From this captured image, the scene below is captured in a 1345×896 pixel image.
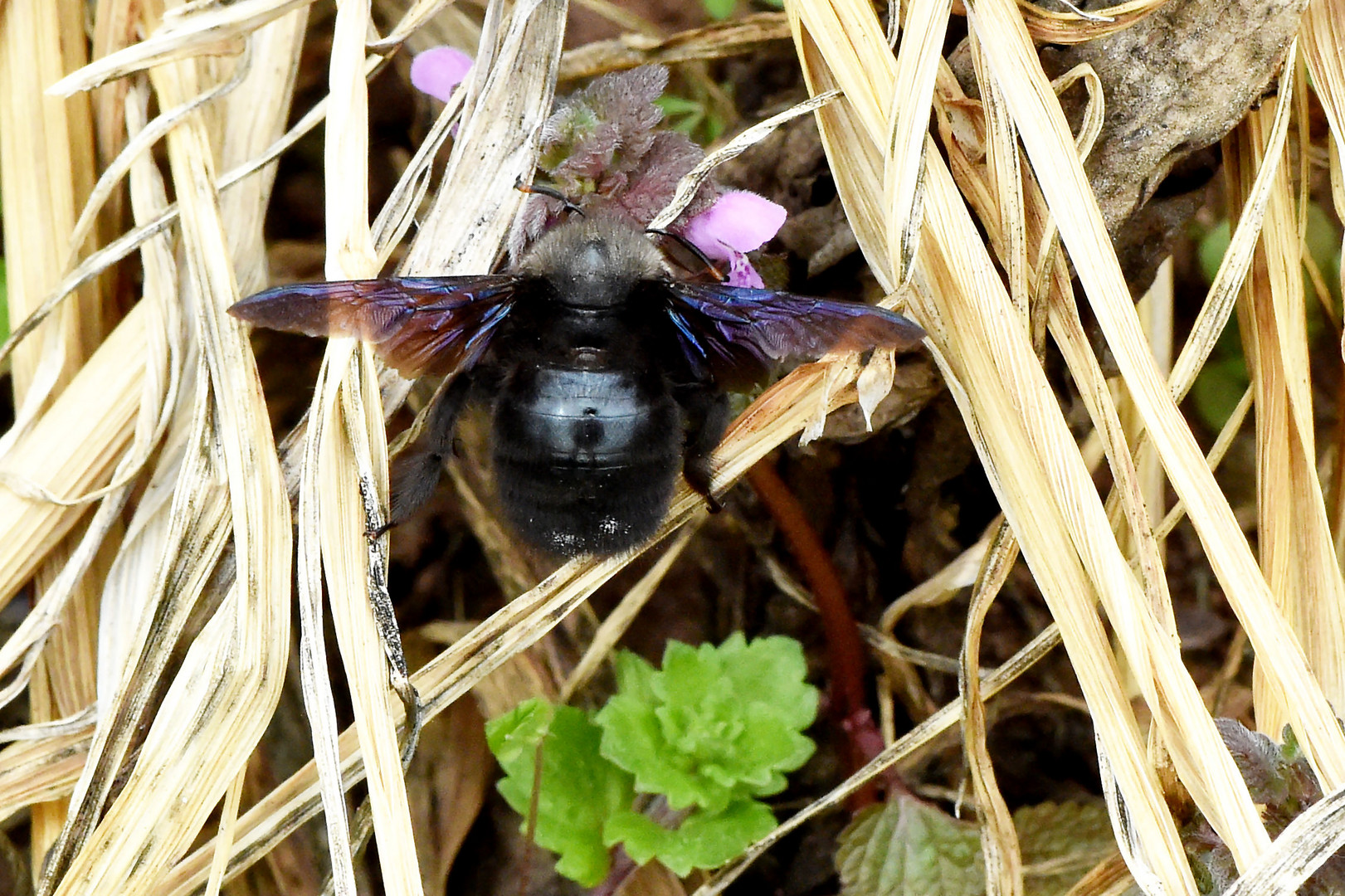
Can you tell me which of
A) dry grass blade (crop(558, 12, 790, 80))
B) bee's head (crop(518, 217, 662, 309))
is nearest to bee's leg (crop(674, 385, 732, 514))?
bee's head (crop(518, 217, 662, 309))

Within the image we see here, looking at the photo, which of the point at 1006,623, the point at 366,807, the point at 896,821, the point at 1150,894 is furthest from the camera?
the point at 1006,623

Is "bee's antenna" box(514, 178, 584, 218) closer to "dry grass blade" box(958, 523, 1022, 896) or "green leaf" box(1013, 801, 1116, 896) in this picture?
"dry grass blade" box(958, 523, 1022, 896)

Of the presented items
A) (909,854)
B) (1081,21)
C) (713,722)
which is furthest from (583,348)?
(909,854)

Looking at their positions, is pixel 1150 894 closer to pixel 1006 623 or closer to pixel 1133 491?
pixel 1133 491

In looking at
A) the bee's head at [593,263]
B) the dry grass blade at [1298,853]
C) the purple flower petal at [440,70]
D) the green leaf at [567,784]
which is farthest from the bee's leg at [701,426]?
the dry grass blade at [1298,853]

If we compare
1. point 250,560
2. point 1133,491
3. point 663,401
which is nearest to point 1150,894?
point 1133,491

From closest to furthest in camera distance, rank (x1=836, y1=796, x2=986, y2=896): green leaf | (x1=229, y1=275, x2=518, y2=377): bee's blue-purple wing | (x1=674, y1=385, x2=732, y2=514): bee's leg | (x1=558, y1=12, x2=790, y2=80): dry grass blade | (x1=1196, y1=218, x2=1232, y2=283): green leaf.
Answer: (x1=229, y1=275, x2=518, y2=377): bee's blue-purple wing
(x1=674, y1=385, x2=732, y2=514): bee's leg
(x1=836, y1=796, x2=986, y2=896): green leaf
(x1=558, y1=12, x2=790, y2=80): dry grass blade
(x1=1196, y1=218, x2=1232, y2=283): green leaf
